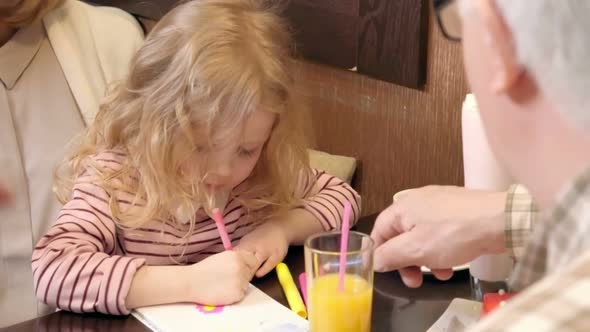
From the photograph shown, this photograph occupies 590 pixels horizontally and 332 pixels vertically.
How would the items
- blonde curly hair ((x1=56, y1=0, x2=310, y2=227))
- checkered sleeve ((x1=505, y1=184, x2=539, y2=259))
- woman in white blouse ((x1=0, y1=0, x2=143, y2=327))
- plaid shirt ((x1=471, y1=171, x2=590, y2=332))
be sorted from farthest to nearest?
woman in white blouse ((x1=0, y1=0, x2=143, y2=327)) < blonde curly hair ((x1=56, y1=0, x2=310, y2=227)) < checkered sleeve ((x1=505, y1=184, x2=539, y2=259)) < plaid shirt ((x1=471, y1=171, x2=590, y2=332))

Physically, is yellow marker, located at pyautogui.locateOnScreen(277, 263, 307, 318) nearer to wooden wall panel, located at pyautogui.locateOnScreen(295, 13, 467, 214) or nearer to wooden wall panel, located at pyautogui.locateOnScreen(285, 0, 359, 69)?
wooden wall panel, located at pyautogui.locateOnScreen(295, 13, 467, 214)

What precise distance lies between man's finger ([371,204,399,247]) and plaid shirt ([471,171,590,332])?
1.89 feet

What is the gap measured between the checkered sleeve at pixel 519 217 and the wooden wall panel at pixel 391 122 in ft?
1.83

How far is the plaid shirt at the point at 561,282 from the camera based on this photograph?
0.47 metres

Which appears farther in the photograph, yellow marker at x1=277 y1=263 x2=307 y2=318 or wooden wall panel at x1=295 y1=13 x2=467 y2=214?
wooden wall panel at x1=295 y1=13 x2=467 y2=214

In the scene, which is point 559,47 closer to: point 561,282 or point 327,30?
point 561,282

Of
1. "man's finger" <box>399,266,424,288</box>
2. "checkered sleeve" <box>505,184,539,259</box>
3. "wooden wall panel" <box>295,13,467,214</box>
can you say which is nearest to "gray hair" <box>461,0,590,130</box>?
"checkered sleeve" <box>505,184,539,259</box>

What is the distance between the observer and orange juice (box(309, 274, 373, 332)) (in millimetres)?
1090

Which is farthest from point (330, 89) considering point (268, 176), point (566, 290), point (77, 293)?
point (566, 290)

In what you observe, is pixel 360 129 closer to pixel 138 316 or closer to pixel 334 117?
pixel 334 117

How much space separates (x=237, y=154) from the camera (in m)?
1.34

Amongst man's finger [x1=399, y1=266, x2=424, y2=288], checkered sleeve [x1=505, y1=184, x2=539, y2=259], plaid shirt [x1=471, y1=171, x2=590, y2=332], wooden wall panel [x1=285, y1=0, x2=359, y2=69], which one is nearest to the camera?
plaid shirt [x1=471, y1=171, x2=590, y2=332]

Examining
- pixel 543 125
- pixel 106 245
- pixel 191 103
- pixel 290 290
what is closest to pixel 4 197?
pixel 106 245

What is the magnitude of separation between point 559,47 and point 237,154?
0.83 meters
